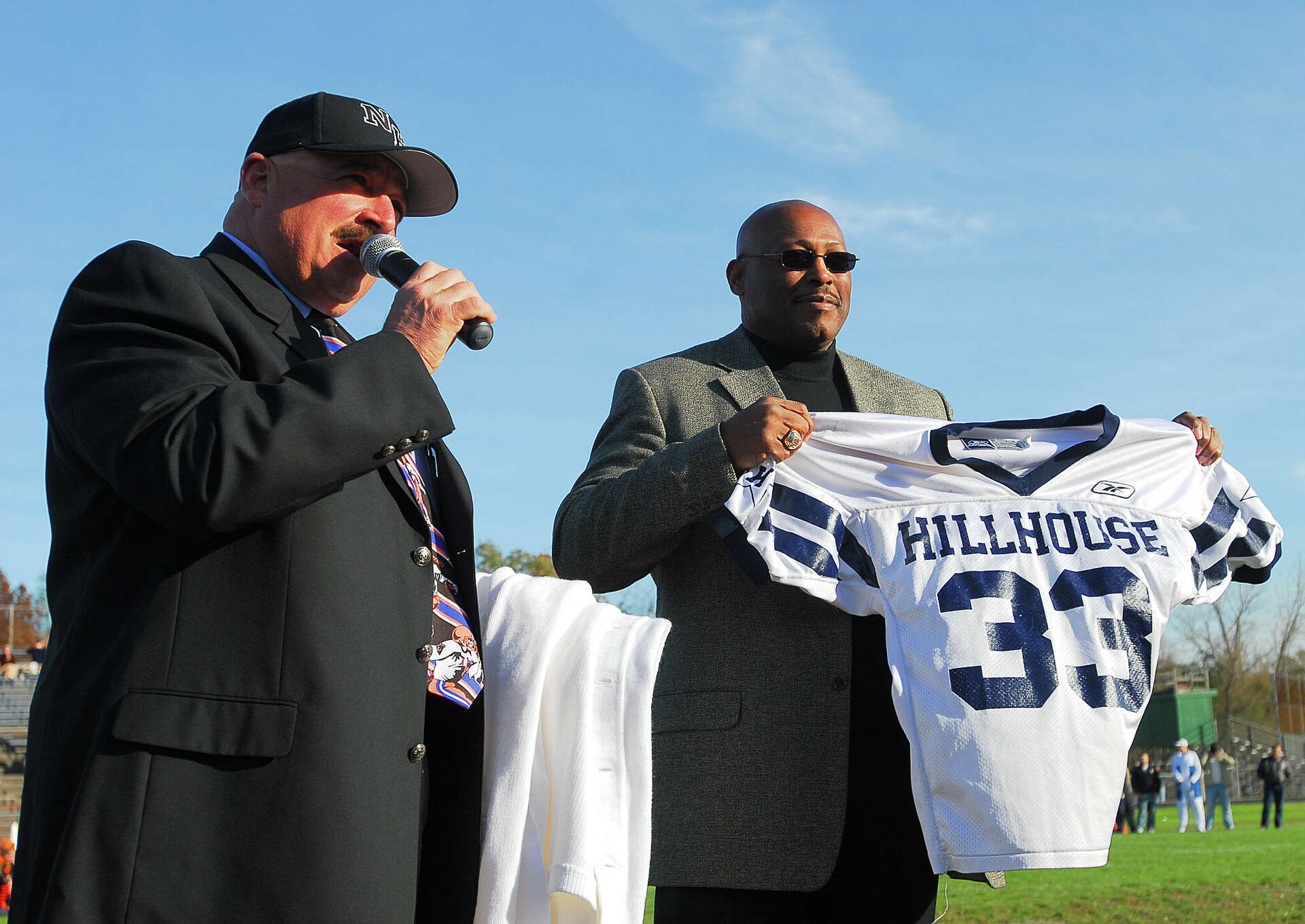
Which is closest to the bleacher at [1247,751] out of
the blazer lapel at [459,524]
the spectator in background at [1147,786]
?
the spectator in background at [1147,786]

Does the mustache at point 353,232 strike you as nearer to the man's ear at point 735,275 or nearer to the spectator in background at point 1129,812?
the man's ear at point 735,275

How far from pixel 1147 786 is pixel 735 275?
24.5m

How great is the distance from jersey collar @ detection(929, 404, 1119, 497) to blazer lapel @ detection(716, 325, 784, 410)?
51cm

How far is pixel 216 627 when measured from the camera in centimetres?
A: 185

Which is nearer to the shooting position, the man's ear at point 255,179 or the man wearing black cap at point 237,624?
the man wearing black cap at point 237,624

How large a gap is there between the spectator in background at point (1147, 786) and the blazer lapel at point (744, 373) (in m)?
23.7

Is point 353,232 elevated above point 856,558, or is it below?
above

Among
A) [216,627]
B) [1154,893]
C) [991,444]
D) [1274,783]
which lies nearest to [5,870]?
[1154,893]

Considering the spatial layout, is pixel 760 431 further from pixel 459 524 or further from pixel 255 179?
pixel 255 179

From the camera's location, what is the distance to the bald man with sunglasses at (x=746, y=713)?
9.97ft

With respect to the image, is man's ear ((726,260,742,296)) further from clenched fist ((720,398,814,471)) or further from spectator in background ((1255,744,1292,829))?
spectator in background ((1255,744,1292,829))

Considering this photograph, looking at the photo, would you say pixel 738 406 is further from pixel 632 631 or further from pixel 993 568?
pixel 632 631

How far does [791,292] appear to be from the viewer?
3.75 meters

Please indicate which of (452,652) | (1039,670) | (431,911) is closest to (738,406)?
(1039,670)
